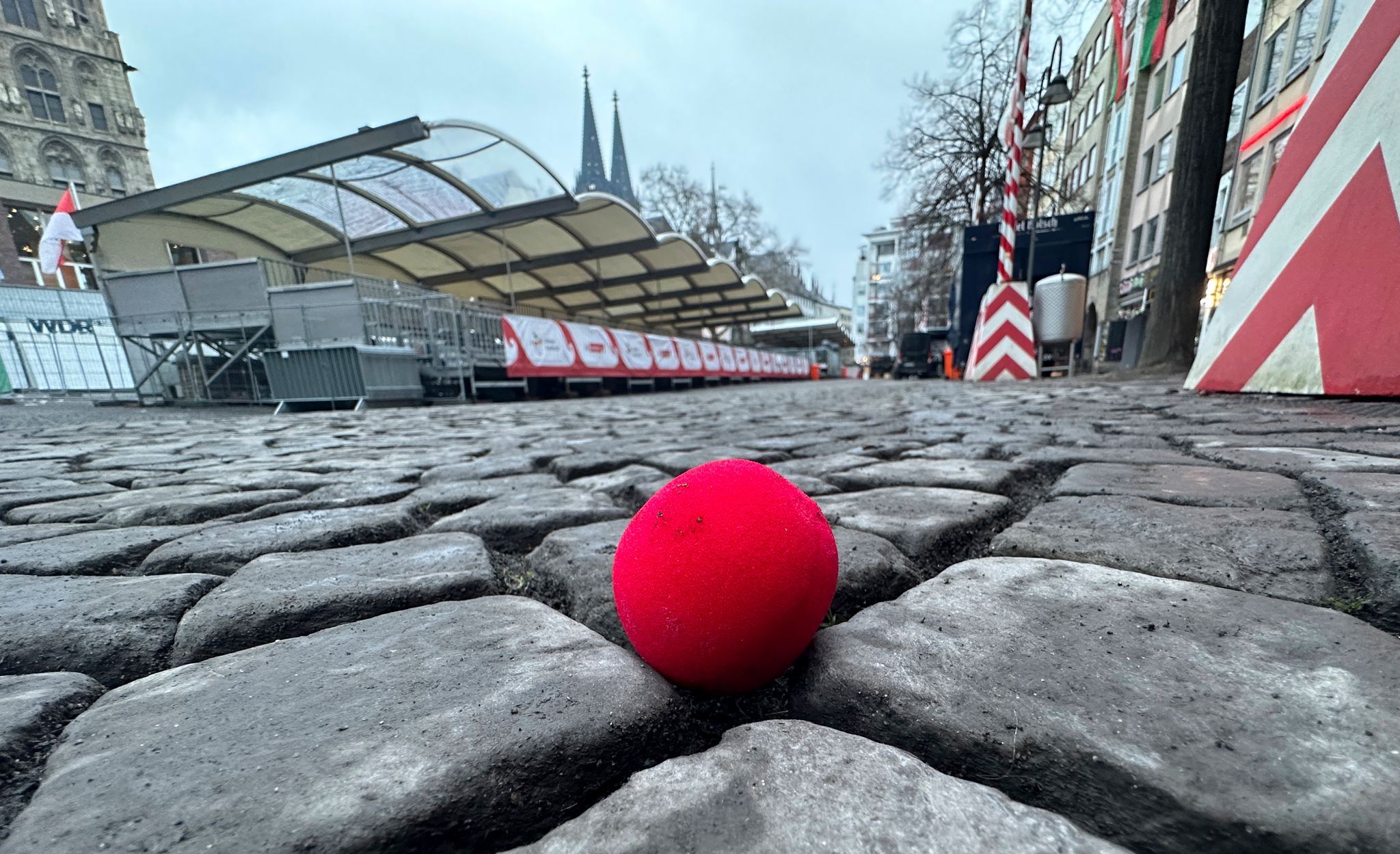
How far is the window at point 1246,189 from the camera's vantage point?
13.6 meters

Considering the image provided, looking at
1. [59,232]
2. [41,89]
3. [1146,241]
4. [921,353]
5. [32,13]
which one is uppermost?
[32,13]

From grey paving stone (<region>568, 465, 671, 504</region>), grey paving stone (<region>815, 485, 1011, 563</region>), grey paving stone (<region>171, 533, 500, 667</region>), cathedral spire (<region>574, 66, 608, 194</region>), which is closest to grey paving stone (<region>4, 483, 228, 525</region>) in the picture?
grey paving stone (<region>171, 533, 500, 667</region>)

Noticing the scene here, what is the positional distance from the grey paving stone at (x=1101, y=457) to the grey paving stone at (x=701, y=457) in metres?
0.94

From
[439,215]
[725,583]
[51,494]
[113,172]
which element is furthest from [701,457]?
[113,172]

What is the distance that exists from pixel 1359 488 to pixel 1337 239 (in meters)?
2.24

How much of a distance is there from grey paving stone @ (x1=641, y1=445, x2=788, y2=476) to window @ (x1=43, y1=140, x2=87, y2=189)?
1410 inches

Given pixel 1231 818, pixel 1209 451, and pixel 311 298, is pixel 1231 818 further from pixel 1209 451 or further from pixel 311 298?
pixel 311 298

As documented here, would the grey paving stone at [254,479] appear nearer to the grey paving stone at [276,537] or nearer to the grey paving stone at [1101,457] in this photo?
the grey paving stone at [276,537]

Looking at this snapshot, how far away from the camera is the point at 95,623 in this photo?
3.02 ft

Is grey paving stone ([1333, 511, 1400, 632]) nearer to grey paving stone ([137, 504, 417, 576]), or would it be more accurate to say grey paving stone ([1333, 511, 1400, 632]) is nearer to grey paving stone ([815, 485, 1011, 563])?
grey paving stone ([815, 485, 1011, 563])

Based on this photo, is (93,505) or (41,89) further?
(41,89)

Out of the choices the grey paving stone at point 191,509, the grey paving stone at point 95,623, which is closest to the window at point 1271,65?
the grey paving stone at point 191,509

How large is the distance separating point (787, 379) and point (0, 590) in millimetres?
25524

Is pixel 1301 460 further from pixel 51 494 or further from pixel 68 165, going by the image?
pixel 68 165
